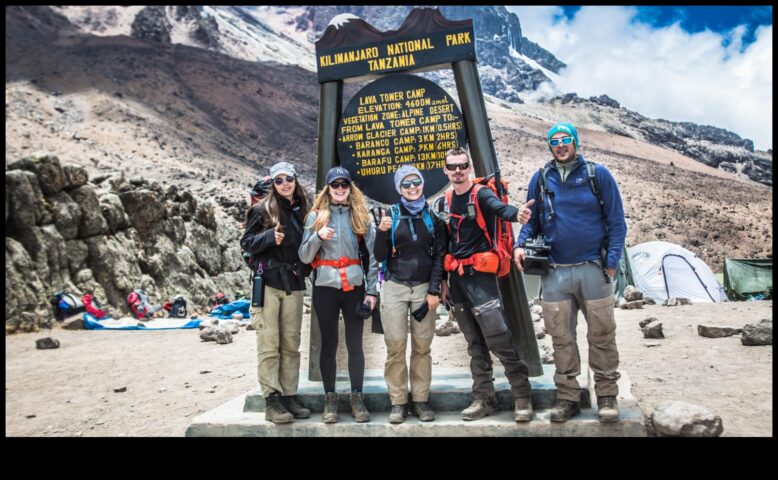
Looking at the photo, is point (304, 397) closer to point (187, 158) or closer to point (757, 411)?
point (757, 411)

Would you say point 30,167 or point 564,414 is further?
point 30,167

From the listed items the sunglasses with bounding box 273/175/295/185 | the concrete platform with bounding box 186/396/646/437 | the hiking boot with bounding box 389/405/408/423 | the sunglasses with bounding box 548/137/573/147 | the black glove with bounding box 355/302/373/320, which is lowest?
the concrete platform with bounding box 186/396/646/437

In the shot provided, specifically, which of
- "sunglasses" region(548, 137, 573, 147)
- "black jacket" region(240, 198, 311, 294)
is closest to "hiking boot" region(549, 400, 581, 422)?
"sunglasses" region(548, 137, 573, 147)

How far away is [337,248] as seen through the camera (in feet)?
15.3

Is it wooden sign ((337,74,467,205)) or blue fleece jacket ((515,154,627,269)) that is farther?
wooden sign ((337,74,467,205))

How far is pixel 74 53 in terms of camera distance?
49719mm

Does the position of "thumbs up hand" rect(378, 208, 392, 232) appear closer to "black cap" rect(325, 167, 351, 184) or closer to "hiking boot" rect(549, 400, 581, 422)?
"black cap" rect(325, 167, 351, 184)

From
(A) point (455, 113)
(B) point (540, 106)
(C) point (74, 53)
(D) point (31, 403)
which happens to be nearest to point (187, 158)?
(C) point (74, 53)

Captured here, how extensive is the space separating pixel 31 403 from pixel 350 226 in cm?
498

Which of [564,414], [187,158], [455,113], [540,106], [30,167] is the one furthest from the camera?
[540,106]

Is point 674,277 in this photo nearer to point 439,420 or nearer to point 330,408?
point 439,420

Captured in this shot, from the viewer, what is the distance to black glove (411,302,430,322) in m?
4.43

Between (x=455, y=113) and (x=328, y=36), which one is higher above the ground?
(x=328, y=36)

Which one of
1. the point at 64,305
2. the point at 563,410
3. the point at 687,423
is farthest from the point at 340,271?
the point at 64,305
